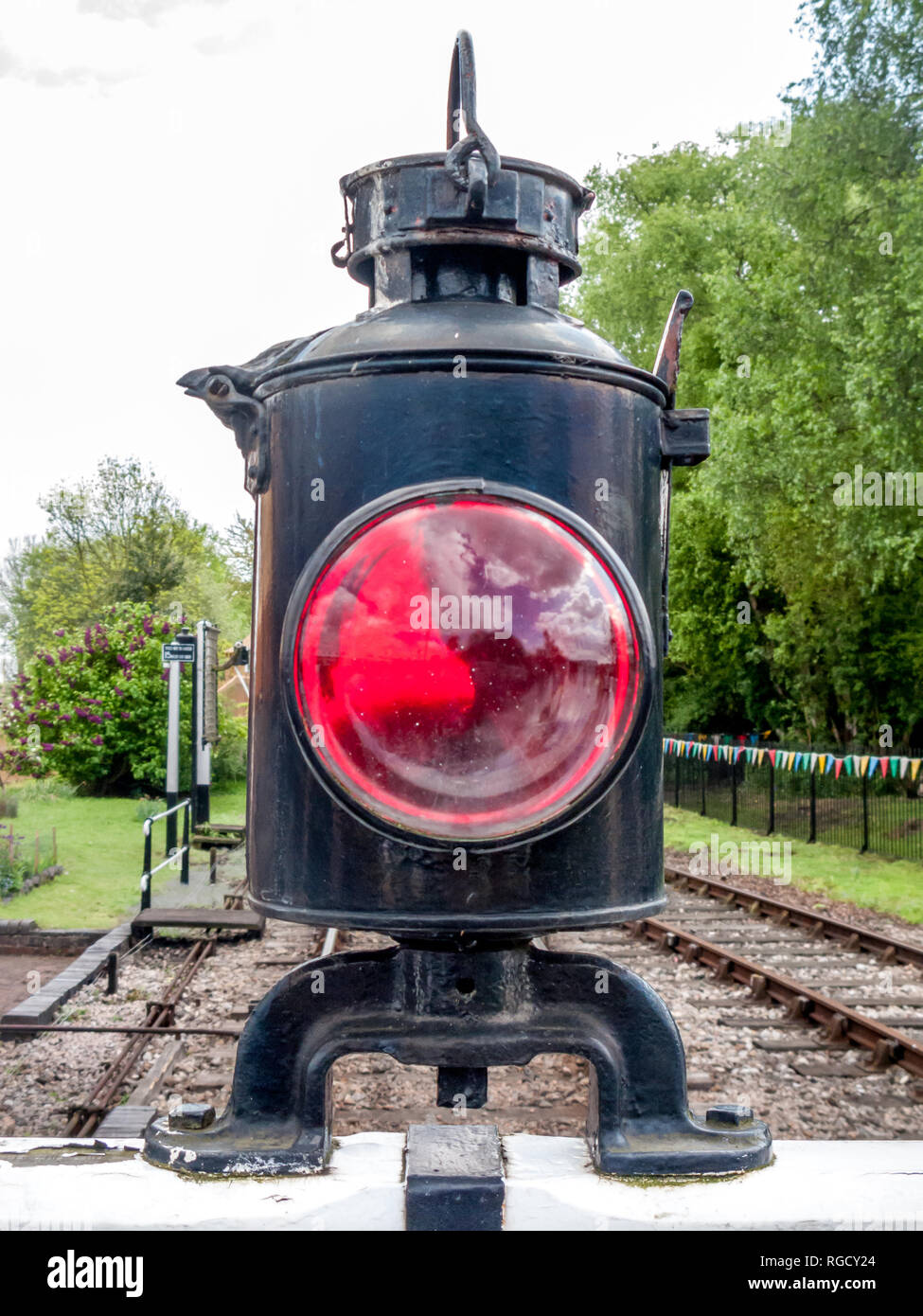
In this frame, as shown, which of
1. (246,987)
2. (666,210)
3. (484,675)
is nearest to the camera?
(484,675)

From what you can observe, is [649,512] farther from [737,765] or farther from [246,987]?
[737,765]

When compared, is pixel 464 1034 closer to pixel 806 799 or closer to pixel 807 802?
pixel 807 802

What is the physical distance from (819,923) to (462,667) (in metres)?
10.6

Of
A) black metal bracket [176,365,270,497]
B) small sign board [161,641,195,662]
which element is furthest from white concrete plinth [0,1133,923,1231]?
small sign board [161,641,195,662]

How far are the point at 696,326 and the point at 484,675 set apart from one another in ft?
99.6

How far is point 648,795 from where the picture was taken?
117 cm

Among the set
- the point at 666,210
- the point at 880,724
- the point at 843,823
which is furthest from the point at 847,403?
the point at 666,210

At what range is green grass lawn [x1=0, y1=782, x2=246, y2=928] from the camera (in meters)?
11.4

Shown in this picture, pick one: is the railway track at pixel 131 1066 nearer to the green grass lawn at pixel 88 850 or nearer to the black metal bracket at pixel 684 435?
the green grass lawn at pixel 88 850

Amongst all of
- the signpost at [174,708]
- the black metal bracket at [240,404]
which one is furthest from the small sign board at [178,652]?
the black metal bracket at [240,404]

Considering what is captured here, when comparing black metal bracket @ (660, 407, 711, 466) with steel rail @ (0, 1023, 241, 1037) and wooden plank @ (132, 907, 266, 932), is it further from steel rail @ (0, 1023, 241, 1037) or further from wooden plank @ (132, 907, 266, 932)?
wooden plank @ (132, 907, 266, 932)

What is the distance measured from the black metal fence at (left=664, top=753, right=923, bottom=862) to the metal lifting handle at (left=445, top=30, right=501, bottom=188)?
1520 cm

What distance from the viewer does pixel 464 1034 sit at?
3.91 feet

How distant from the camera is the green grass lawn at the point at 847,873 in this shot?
13.2 metres
